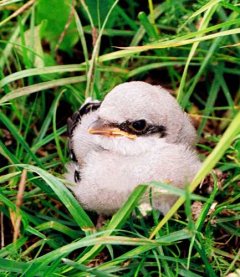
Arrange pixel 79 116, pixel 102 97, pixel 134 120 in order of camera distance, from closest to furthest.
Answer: pixel 134 120 < pixel 79 116 < pixel 102 97

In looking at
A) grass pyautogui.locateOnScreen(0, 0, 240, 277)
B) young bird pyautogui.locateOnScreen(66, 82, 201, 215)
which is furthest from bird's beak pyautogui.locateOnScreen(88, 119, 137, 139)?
grass pyautogui.locateOnScreen(0, 0, 240, 277)

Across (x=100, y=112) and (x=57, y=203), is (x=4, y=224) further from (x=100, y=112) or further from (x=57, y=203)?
(x=100, y=112)

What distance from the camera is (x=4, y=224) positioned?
366 centimetres

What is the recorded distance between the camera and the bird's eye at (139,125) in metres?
3.21

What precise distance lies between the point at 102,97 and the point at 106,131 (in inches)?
30.2

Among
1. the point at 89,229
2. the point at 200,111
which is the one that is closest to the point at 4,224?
the point at 89,229

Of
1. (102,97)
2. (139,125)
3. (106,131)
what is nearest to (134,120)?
(139,125)

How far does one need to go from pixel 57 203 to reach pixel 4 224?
1.03 feet

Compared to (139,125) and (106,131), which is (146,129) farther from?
(106,131)

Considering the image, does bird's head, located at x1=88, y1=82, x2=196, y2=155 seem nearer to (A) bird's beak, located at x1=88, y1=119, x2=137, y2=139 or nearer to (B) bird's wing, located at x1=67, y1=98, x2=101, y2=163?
(A) bird's beak, located at x1=88, y1=119, x2=137, y2=139

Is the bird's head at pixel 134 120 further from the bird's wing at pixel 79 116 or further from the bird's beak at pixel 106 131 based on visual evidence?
the bird's wing at pixel 79 116

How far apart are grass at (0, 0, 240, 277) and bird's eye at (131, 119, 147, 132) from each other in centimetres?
37

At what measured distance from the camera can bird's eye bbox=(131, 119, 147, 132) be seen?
10.5 ft

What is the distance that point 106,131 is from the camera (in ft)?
10.5
